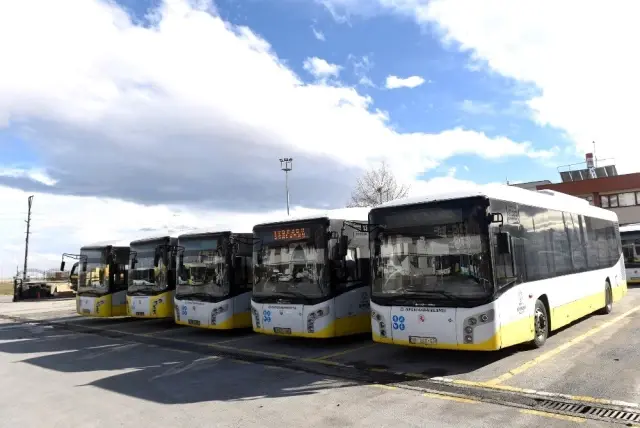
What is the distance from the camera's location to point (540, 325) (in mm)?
9414

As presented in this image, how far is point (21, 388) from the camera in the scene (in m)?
8.25

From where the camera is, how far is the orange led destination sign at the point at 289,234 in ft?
36.2

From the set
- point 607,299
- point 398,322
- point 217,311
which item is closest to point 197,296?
point 217,311

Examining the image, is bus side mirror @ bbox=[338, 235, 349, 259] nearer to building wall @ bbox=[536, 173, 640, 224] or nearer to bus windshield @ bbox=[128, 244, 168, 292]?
bus windshield @ bbox=[128, 244, 168, 292]

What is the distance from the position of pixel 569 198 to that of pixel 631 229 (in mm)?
14399

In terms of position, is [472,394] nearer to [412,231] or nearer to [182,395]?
[412,231]

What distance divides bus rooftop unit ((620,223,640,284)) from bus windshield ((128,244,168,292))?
2173 centimetres

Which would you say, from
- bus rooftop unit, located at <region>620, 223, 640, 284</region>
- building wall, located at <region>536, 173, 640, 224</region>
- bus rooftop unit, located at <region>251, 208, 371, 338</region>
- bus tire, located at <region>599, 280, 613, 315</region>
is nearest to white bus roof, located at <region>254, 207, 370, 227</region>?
bus rooftop unit, located at <region>251, 208, 371, 338</region>

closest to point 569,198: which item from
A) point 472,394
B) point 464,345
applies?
point 464,345

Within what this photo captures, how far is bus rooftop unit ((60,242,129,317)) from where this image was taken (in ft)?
57.0

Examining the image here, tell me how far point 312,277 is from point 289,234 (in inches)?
48.6

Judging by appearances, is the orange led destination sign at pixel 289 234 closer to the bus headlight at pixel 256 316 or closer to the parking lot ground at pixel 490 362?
the bus headlight at pixel 256 316

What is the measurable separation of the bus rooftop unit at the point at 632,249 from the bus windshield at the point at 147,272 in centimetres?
2173

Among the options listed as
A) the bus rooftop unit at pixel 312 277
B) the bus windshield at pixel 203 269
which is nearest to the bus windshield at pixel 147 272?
the bus windshield at pixel 203 269
